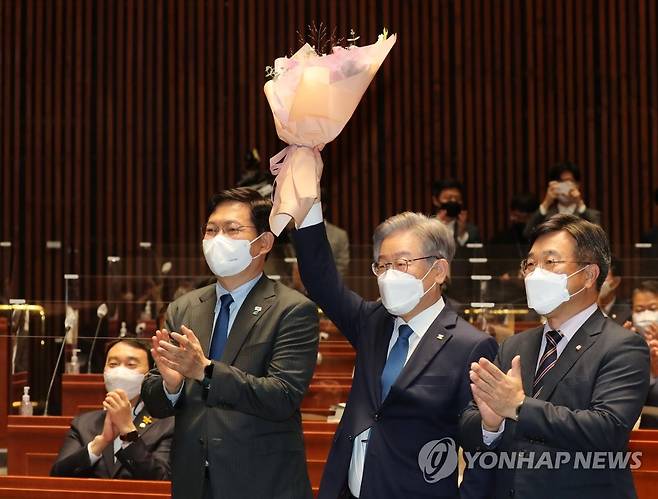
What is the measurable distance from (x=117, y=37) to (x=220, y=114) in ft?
3.59

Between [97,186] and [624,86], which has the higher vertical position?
[624,86]

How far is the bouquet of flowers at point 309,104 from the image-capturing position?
300cm

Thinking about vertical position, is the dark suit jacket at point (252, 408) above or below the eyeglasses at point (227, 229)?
below

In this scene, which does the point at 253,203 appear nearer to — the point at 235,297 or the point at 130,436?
the point at 235,297

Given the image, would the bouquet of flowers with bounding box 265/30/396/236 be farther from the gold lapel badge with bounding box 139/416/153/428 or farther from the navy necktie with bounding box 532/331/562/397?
the gold lapel badge with bounding box 139/416/153/428

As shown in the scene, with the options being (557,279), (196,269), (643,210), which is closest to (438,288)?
(557,279)

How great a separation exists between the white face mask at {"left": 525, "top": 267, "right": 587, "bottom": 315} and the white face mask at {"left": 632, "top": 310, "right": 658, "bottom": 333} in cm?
211

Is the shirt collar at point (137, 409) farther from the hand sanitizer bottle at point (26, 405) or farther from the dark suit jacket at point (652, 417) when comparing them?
the dark suit jacket at point (652, 417)

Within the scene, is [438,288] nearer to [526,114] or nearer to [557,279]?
[557,279]

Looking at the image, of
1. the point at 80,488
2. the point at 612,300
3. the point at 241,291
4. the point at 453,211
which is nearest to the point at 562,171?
the point at 453,211

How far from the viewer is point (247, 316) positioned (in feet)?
10.7

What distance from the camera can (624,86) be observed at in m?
9.51

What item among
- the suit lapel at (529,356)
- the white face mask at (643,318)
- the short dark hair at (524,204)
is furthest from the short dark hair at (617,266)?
the suit lapel at (529,356)

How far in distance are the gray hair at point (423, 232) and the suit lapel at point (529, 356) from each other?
34 cm
